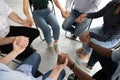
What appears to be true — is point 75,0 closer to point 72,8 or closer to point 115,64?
point 72,8

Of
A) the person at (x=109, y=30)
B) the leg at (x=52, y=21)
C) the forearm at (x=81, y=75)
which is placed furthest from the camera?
the leg at (x=52, y=21)

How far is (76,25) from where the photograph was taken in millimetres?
2633

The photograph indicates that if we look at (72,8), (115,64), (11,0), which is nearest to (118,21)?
(115,64)

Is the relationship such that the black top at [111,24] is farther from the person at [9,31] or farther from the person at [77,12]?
the person at [9,31]

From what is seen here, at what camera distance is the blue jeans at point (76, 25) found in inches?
100

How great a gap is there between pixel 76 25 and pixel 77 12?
7.0 inches

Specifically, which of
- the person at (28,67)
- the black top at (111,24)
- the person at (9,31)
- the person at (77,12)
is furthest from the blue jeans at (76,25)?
the person at (28,67)

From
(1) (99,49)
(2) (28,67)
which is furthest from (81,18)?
(2) (28,67)

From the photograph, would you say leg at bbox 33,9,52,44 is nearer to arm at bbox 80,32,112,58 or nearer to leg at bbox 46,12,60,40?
leg at bbox 46,12,60,40

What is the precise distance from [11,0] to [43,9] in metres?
1.78

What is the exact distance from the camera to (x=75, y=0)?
2623 millimetres

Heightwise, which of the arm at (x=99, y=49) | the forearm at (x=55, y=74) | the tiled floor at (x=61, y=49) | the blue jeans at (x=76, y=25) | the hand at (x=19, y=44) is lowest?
the tiled floor at (x=61, y=49)

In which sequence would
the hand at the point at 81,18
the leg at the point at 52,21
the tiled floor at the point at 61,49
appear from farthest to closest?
the leg at the point at 52,21
the tiled floor at the point at 61,49
the hand at the point at 81,18

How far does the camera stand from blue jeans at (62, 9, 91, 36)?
2547 millimetres
